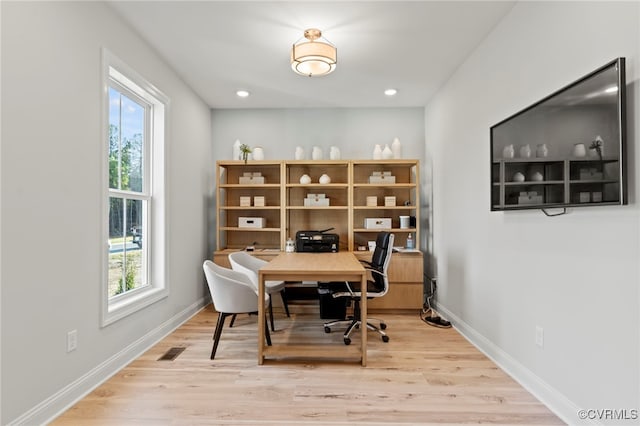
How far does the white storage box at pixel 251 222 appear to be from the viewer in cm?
449

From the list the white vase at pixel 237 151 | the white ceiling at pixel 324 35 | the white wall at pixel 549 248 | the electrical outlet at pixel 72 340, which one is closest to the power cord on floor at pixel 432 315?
the white wall at pixel 549 248

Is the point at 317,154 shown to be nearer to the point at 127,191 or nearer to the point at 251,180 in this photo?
the point at 251,180

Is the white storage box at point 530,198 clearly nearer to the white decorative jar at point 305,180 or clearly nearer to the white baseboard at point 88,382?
the white decorative jar at point 305,180

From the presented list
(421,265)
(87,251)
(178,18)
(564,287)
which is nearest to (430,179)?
(421,265)

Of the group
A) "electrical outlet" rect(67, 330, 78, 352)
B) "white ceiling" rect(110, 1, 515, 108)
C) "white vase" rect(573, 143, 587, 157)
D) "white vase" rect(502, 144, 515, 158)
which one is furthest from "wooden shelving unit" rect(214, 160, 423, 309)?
"white vase" rect(573, 143, 587, 157)

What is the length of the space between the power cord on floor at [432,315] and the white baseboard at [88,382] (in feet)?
8.86

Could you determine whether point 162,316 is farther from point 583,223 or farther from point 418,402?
point 583,223

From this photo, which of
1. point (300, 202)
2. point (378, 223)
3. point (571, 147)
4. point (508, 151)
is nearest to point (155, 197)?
point (300, 202)

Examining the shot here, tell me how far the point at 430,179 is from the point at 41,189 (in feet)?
13.2

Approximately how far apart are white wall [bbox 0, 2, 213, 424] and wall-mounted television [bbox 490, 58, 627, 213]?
9.22 ft

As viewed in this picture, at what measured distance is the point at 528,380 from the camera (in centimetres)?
225

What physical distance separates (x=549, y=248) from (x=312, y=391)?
174cm

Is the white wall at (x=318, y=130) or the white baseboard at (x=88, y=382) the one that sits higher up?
the white wall at (x=318, y=130)

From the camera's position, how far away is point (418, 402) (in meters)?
2.12
